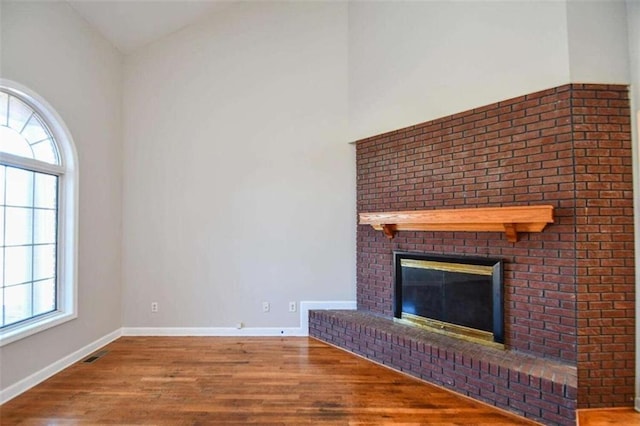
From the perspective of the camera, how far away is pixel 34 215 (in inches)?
116

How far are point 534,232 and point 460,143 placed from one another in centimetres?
103

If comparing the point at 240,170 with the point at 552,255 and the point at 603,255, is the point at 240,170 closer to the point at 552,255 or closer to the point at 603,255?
the point at 552,255

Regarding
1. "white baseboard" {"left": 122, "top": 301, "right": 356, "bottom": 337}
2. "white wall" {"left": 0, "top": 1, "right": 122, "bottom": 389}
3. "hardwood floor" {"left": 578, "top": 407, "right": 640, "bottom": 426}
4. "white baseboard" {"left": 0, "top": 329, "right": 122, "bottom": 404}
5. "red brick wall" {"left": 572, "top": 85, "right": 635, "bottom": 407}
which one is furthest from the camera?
"white baseboard" {"left": 122, "top": 301, "right": 356, "bottom": 337}

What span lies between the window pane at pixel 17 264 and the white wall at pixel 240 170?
1.16 meters

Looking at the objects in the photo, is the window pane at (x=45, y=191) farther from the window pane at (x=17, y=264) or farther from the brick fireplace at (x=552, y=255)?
the brick fireplace at (x=552, y=255)

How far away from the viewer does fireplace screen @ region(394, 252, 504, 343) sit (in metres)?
2.88

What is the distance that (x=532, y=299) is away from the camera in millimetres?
2654

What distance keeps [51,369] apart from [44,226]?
4.29ft

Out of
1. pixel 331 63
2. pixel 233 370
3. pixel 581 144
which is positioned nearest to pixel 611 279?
pixel 581 144

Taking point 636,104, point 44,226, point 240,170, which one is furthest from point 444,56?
point 44,226

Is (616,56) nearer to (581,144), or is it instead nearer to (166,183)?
(581,144)

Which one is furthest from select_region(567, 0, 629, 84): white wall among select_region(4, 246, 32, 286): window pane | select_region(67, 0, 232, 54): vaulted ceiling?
select_region(4, 246, 32, 286): window pane

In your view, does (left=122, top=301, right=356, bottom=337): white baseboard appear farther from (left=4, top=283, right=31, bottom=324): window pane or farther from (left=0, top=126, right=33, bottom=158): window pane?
(left=0, top=126, right=33, bottom=158): window pane

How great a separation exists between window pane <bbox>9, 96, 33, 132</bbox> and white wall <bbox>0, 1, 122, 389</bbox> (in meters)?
0.17
